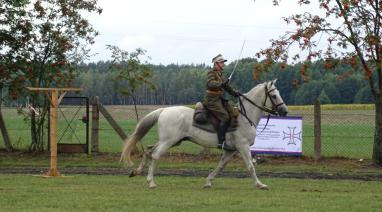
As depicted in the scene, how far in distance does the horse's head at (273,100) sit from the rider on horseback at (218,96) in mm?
759

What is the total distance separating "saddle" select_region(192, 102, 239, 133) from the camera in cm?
1588

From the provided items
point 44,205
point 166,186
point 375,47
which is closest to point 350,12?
point 375,47

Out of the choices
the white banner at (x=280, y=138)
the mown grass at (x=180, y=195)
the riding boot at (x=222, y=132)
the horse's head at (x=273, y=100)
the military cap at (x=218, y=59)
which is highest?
the military cap at (x=218, y=59)

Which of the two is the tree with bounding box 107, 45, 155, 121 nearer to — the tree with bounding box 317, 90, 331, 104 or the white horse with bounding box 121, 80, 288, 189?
the white horse with bounding box 121, 80, 288, 189

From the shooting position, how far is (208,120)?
15.9 meters

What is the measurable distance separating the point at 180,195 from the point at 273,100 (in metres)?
3.44

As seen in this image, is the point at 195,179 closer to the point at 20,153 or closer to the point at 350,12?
the point at 350,12

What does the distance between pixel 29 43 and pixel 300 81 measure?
9.57 m

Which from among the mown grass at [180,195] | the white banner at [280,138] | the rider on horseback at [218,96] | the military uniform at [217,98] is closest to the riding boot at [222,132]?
the rider on horseback at [218,96]

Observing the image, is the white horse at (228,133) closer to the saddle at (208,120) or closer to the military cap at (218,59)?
the saddle at (208,120)

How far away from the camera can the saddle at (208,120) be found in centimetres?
1588

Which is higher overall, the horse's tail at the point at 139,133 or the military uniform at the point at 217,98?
the military uniform at the point at 217,98

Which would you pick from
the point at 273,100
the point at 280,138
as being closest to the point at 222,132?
the point at 273,100

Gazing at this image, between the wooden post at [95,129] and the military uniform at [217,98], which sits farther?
the wooden post at [95,129]
